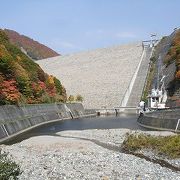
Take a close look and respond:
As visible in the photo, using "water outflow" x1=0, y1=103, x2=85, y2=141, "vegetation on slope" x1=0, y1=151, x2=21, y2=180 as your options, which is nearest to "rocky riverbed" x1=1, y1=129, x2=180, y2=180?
"vegetation on slope" x1=0, y1=151, x2=21, y2=180

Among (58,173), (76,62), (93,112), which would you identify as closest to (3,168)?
(58,173)

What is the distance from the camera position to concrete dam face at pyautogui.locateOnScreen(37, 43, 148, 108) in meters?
107

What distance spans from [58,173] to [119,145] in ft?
42.7

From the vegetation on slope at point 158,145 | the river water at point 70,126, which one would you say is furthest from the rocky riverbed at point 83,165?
the river water at point 70,126

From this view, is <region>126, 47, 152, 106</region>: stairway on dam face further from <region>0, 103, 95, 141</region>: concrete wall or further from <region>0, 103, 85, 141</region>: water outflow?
<region>0, 103, 85, 141</region>: water outflow

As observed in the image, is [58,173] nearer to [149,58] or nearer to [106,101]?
[106,101]

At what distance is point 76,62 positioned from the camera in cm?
14962

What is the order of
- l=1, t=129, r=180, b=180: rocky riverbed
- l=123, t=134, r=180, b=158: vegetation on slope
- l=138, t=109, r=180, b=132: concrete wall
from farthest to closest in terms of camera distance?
l=138, t=109, r=180, b=132: concrete wall
l=123, t=134, r=180, b=158: vegetation on slope
l=1, t=129, r=180, b=180: rocky riverbed

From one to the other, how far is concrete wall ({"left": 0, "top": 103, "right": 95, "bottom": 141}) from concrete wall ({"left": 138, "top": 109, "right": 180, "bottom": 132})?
15551 mm

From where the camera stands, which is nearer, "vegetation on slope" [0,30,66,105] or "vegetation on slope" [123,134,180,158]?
"vegetation on slope" [123,134,180,158]

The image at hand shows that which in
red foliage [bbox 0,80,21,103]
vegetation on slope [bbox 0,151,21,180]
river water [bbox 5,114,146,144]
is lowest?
river water [bbox 5,114,146,144]

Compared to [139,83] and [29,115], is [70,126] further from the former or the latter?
[139,83]

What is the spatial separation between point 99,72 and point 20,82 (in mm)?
64889

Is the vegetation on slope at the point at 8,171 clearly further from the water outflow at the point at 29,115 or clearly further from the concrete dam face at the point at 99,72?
the concrete dam face at the point at 99,72
